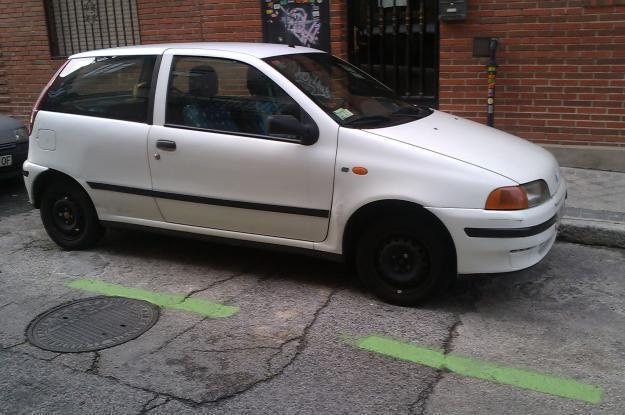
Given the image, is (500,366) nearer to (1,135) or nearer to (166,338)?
(166,338)

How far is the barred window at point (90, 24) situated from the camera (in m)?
9.34

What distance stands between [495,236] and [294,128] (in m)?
1.44

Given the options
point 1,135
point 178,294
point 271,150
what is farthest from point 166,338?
point 1,135

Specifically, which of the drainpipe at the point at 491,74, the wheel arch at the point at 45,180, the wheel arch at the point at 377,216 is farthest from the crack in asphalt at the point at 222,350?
the drainpipe at the point at 491,74

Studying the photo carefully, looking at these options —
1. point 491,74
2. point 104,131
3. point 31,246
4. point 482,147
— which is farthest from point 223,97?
point 491,74

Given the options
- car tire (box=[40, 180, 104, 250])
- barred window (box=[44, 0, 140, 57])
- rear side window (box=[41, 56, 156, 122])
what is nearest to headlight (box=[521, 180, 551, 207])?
rear side window (box=[41, 56, 156, 122])

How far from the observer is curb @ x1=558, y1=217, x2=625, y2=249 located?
5.16 meters

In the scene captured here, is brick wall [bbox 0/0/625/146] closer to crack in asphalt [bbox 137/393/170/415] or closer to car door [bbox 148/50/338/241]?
car door [bbox 148/50/338/241]

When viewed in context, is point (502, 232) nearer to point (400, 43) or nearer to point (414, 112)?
point (414, 112)

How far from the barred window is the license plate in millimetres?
2935

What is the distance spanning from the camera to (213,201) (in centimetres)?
457

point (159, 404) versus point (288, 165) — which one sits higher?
point (288, 165)

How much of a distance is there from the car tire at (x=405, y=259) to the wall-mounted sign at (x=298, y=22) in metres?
4.39

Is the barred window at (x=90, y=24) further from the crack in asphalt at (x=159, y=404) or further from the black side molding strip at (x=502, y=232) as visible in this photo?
the crack in asphalt at (x=159, y=404)
